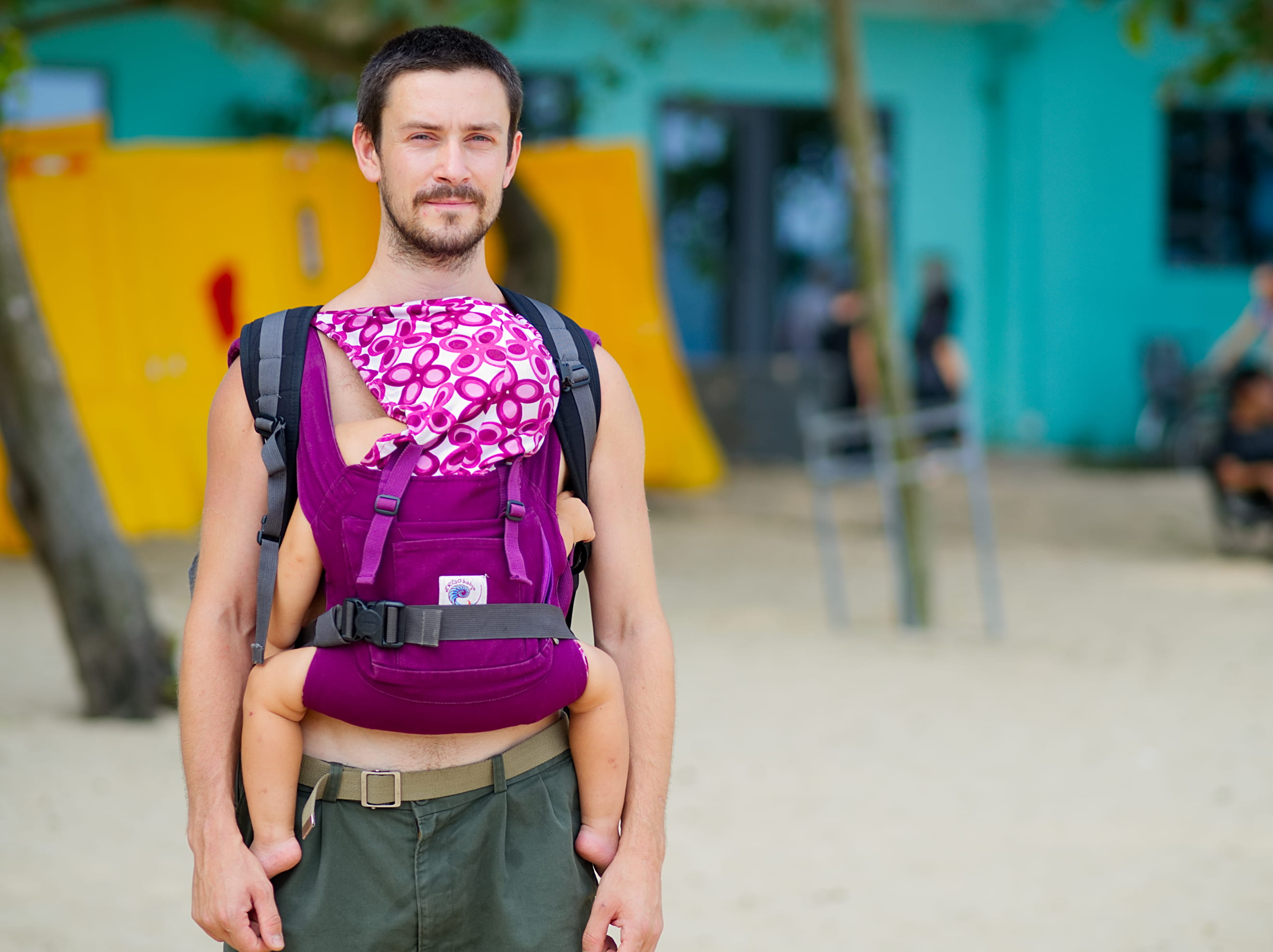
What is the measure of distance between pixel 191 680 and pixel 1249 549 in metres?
9.23

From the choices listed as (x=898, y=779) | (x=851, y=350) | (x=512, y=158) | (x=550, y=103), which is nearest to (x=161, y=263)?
(x=550, y=103)

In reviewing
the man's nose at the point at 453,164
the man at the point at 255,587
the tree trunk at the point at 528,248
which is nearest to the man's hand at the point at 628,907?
the man at the point at 255,587

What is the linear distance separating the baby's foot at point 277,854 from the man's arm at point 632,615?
13.6 inches

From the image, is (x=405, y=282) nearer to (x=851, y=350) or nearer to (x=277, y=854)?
(x=277, y=854)

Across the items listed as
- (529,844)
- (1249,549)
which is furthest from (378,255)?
(1249,549)

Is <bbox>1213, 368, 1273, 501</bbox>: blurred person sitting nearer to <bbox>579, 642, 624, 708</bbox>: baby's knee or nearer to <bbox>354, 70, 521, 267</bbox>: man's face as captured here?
<bbox>579, 642, 624, 708</bbox>: baby's knee

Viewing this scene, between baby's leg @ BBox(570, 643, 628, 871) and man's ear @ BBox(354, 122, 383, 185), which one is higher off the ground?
man's ear @ BBox(354, 122, 383, 185)

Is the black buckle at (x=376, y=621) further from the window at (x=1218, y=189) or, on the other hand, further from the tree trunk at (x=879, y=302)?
the window at (x=1218, y=189)

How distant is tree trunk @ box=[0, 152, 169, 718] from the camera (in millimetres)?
5414

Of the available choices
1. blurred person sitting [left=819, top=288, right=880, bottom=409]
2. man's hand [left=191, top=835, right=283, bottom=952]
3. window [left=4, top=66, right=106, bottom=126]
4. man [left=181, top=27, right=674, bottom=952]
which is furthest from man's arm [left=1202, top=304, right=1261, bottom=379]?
man's hand [left=191, top=835, right=283, bottom=952]

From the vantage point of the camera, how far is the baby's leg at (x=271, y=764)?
1.70 metres

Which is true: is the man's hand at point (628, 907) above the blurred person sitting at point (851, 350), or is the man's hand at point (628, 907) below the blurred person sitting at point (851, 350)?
above

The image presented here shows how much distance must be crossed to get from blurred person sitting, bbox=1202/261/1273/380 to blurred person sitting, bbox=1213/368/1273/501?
2945 millimetres

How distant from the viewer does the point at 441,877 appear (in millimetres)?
1749
